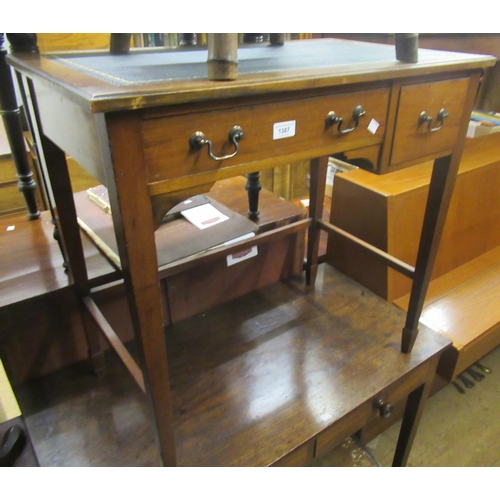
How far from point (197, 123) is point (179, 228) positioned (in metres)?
0.61

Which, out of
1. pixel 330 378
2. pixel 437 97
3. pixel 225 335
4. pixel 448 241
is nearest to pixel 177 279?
pixel 225 335

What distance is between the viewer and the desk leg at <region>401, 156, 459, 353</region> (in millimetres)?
926

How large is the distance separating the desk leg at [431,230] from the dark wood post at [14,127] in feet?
3.28

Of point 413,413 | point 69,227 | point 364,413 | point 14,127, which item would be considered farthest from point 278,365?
point 14,127

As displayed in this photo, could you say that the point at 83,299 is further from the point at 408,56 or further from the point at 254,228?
the point at 408,56

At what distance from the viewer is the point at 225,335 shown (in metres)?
1.16

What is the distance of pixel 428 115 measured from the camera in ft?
2.66

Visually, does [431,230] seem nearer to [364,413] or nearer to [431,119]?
[431,119]

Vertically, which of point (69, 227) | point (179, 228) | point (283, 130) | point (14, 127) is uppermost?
point (283, 130)

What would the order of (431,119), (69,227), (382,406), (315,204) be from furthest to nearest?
(315,204) → (382,406) → (69,227) → (431,119)

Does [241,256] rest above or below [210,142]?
below

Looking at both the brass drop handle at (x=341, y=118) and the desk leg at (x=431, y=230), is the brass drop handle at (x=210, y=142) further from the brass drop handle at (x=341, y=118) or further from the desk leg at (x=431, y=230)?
the desk leg at (x=431, y=230)

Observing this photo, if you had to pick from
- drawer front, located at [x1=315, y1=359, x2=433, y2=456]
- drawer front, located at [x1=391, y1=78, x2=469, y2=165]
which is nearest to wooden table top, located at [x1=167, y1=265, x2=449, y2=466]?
drawer front, located at [x1=315, y1=359, x2=433, y2=456]

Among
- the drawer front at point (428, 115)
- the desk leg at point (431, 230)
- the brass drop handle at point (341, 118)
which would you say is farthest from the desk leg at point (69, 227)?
the desk leg at point (431, 230)
